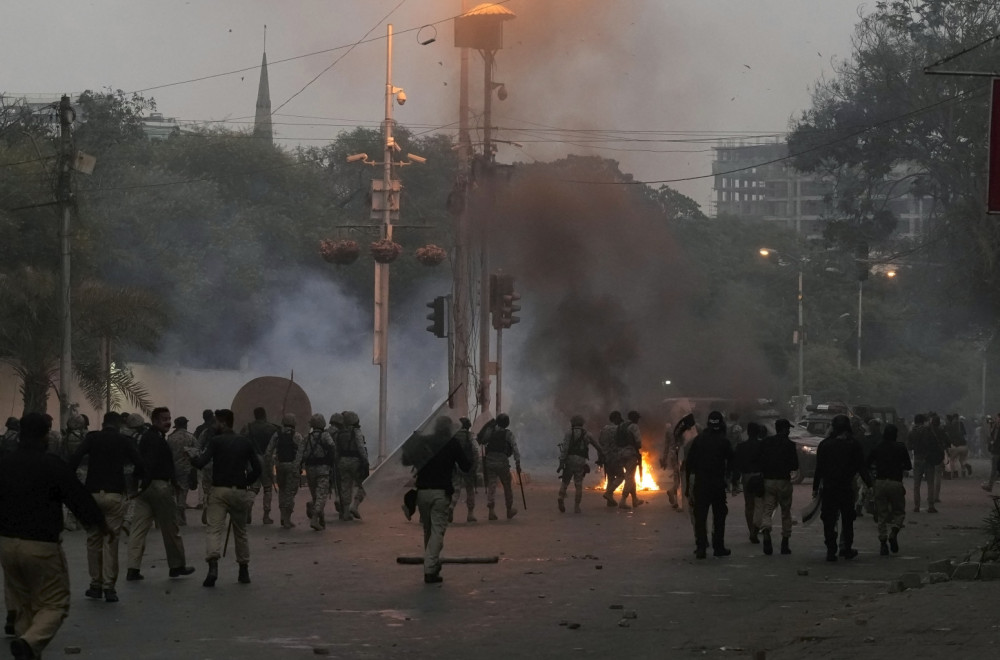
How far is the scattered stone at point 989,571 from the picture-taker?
44.7ft

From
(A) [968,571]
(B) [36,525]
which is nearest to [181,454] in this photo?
(A) [968,571]

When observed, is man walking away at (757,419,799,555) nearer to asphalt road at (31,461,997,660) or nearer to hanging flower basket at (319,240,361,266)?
asphalt road at (31,461,997,660)

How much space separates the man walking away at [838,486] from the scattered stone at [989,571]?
10.9 feet

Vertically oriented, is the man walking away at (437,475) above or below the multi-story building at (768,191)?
below

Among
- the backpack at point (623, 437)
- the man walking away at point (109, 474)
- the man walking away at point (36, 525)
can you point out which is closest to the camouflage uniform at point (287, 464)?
the backpack at point (623, 437)

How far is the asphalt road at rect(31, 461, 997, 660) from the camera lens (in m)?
10.4

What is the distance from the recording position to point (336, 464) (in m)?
22.3

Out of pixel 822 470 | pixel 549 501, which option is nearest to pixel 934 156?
pixel 549 501

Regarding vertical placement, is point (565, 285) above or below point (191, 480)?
above

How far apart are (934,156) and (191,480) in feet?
107

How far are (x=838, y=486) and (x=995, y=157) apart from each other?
12.8 feet

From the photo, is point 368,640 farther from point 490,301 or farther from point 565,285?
point 565,285

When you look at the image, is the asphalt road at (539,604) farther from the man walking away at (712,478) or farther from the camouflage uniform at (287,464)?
the camouflage uniform at (287,464)

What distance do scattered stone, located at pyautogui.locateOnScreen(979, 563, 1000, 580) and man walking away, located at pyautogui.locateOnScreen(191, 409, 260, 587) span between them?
645 cm
